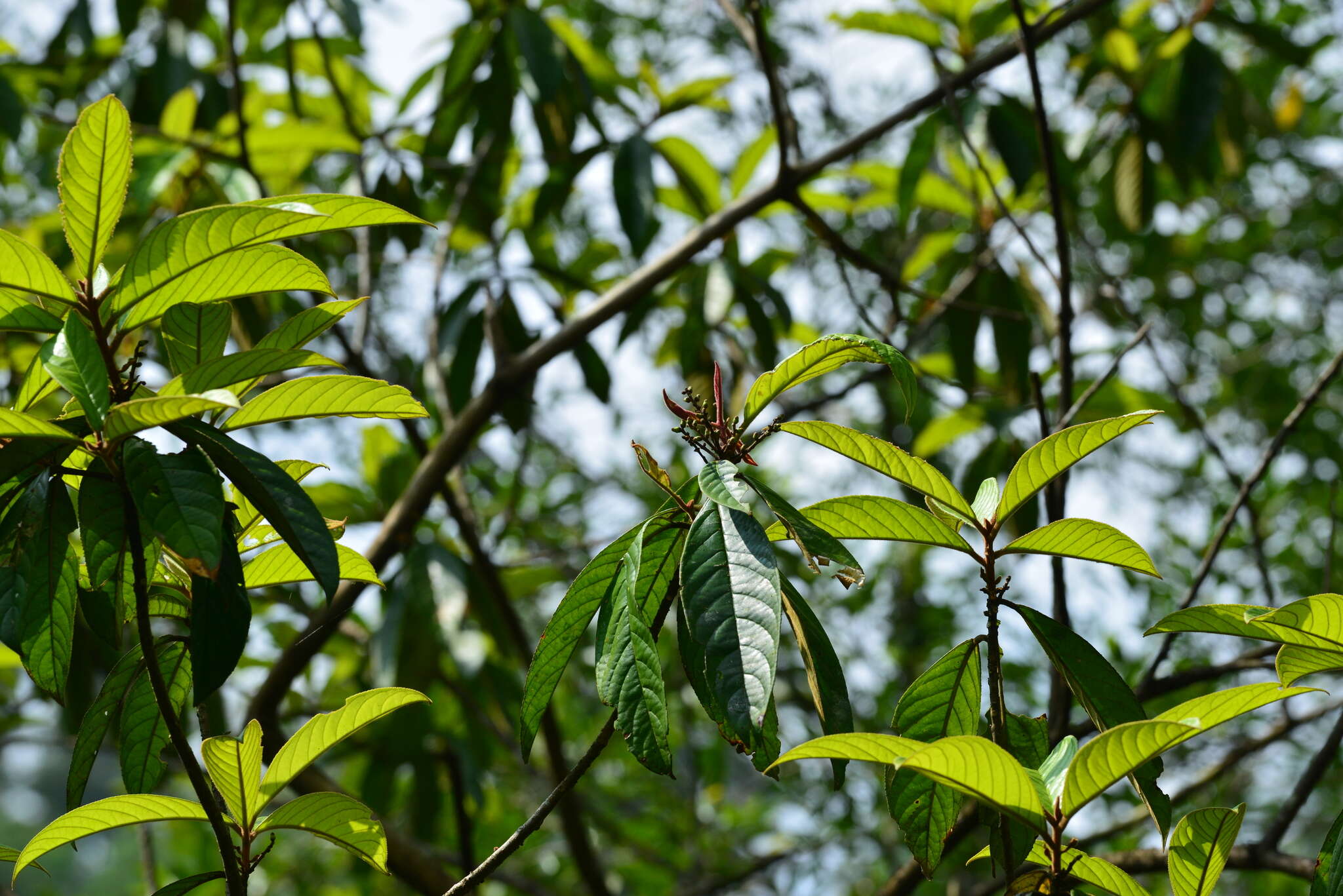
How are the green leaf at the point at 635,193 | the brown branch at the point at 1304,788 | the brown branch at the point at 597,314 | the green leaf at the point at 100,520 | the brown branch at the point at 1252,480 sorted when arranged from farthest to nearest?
1. the green leaf at the point at 635,193
2. the brown branch at the point at 597,314
3. the brown branch at the point at 1252,480
4. the brown branch at the point at 1304,788
5. the green leaf at the point at 100,520

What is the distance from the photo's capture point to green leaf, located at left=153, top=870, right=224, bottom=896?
0.79 m

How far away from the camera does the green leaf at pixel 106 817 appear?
2.45ft

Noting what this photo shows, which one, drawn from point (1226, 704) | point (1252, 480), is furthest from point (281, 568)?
point (1252, 480)

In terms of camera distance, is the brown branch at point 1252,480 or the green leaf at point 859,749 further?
the brown branch at point 1252,480

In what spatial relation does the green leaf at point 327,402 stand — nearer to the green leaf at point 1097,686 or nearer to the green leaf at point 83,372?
the green leaf at point 83,372

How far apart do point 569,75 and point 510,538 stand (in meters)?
1.49

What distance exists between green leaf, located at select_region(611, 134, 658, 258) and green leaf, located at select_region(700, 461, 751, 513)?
1333mm

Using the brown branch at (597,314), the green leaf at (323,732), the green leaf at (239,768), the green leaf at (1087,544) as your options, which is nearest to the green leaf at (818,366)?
the green leaf at (1087,544)

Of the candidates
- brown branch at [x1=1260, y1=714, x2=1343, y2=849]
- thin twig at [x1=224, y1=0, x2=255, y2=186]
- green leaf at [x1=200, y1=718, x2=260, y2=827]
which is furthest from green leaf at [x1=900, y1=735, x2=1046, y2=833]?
thin twig at [x1=224, y1=0, x2=255, y2=186]

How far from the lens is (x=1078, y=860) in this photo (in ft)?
2.43

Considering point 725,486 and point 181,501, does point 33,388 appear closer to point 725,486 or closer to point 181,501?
point 181,501

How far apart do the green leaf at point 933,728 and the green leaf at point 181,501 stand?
0.52m

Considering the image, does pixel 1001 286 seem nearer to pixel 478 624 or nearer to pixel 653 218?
pixel 653 218

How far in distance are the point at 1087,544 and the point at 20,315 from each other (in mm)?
796
